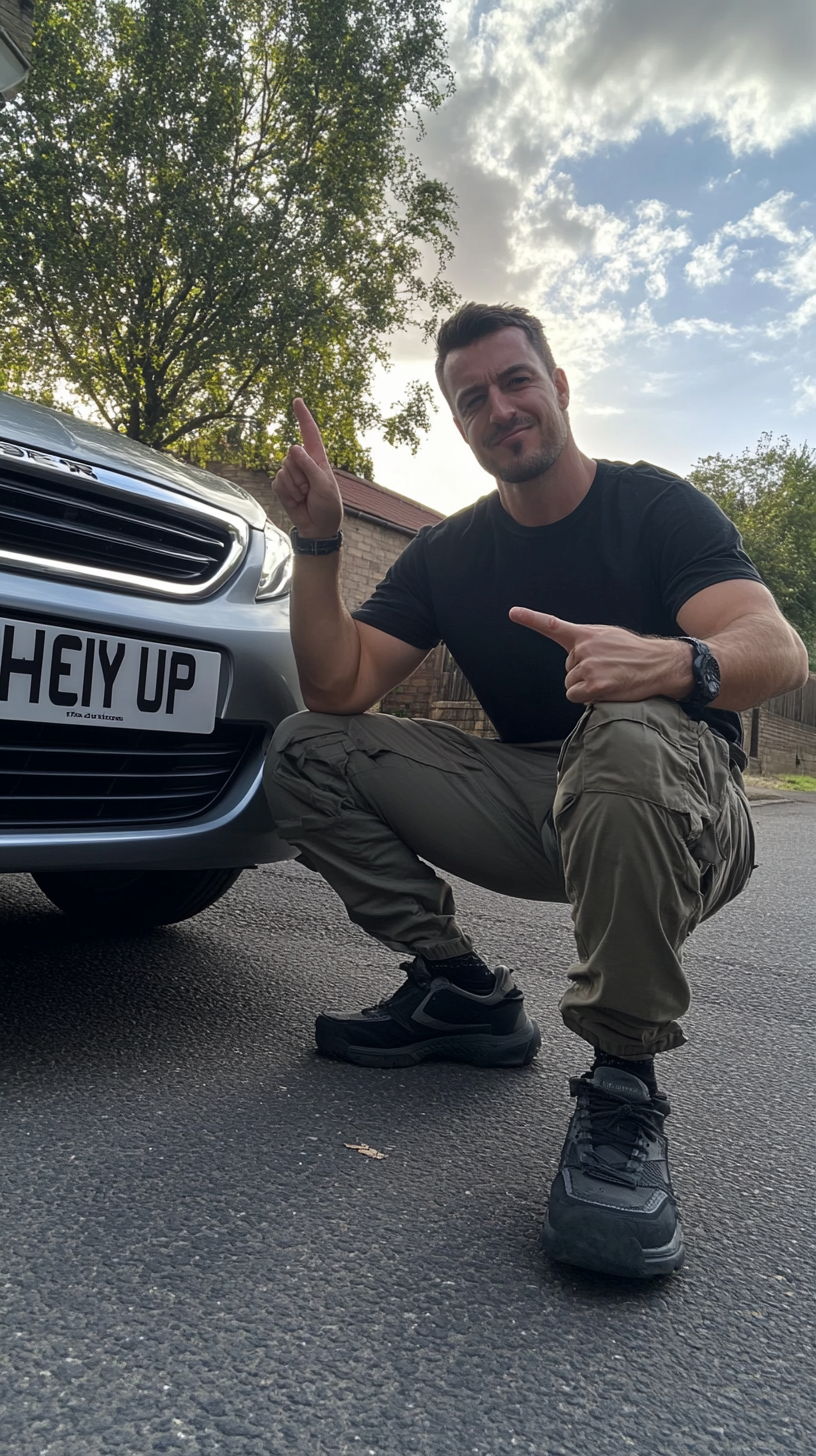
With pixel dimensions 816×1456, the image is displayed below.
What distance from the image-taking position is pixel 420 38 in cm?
1569

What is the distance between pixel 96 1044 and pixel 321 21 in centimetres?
1703

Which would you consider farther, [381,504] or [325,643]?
[381,504]

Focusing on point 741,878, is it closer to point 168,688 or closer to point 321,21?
point 168,688

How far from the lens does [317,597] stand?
210 cm

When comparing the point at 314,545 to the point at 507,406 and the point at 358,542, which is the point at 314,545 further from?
the point at 358,542

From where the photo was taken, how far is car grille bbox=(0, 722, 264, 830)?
1.74 meters

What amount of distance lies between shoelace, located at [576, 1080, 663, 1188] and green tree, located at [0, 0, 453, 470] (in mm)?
14632

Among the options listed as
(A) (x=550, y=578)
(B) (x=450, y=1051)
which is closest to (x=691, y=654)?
(A) (x=550, y=578)

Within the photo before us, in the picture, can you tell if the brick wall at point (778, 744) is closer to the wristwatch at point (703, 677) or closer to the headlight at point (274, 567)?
the headlight at point (274, 567)

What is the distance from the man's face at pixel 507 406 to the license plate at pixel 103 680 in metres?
0.70

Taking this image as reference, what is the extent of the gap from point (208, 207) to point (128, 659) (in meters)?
14.4

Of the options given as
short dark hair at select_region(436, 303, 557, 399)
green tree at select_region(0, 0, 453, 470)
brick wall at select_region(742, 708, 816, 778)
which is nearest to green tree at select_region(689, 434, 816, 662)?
brick wall at select_region(742, 708, 816, 778)

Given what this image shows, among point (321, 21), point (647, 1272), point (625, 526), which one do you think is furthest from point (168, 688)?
point (321, 21)

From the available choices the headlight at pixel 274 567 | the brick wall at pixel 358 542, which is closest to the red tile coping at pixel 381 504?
the brick wall at pixel 358 542
